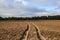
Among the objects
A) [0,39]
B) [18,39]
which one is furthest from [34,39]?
[0,39]

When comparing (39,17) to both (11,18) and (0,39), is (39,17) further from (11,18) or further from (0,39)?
(0,39)

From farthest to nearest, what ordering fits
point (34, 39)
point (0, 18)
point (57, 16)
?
1. point (57, 16)
2. point (0, 18)
3. point (34, 39)

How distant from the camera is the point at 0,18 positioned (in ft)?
364

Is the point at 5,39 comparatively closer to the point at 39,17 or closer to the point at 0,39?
the point at 0,39

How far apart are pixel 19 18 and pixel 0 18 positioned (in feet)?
34.9

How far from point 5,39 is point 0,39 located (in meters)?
0.48

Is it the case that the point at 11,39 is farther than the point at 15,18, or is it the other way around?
the point at 15,18

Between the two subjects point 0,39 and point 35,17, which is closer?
point 0,39

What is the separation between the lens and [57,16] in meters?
119

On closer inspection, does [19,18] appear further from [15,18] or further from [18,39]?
[18,39]

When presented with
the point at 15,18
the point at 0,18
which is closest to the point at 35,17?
the point at 15,18

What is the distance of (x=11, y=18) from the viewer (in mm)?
116438

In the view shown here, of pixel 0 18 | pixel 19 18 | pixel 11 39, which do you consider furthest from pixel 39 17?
pixel 11 39

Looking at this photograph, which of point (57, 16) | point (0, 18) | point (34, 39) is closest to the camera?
point (34, 39)
